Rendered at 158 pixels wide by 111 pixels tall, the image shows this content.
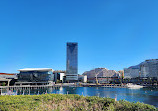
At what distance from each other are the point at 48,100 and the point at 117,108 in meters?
11.3

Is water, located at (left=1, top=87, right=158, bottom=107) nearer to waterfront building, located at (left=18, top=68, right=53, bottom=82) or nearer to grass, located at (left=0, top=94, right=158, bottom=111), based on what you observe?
grass, located at (left=0, top=94, right=158, bottom=111)

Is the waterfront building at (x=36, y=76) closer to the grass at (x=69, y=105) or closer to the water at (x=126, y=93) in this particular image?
the water at (x=126, y=93)

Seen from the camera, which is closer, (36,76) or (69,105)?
(69,105)

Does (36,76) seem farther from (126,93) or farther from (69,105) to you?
(69,105)

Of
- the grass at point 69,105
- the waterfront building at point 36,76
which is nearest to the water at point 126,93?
the grass at point 69,105

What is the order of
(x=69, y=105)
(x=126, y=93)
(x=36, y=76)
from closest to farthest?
(x=69, y=105) → (x=126, y=93) → (x=36, y=76)

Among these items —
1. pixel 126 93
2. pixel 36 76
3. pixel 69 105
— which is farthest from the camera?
pixel 36 76

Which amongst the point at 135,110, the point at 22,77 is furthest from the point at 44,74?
the point at 135,110

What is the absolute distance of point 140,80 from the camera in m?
198

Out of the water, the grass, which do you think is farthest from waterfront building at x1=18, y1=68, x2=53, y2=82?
the grass

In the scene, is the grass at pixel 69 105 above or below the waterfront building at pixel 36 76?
above

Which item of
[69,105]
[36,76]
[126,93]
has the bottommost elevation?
[126,93]

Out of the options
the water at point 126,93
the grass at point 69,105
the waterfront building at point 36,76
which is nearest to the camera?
the grass at point 69,105

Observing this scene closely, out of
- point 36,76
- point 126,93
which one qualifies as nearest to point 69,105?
point 126,93
